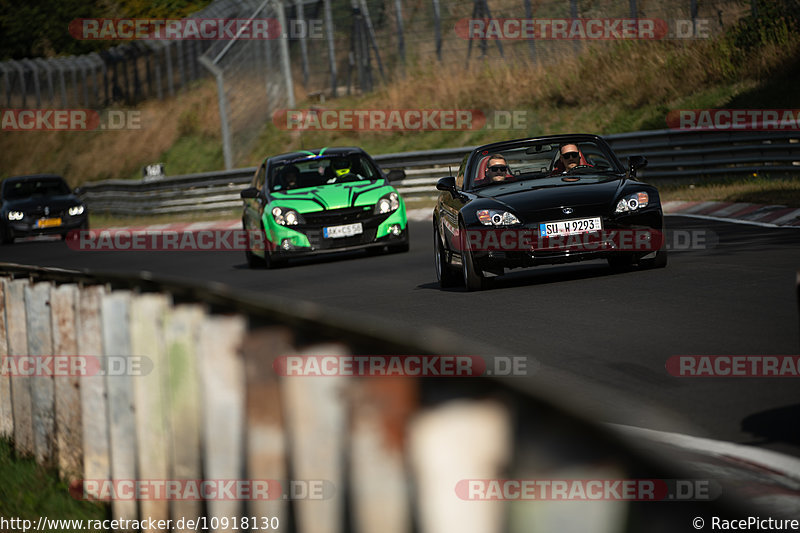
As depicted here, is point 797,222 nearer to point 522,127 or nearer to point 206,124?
point 522,127

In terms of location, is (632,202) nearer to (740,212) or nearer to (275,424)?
(740,212)

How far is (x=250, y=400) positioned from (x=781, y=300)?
6.81 m

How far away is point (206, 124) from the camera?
49219 millimetres

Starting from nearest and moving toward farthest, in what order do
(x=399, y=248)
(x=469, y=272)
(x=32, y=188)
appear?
(x=469, y=272)
(x=399, y=248)
(x=32, y=188)

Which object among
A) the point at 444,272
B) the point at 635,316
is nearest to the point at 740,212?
the point at 444,272

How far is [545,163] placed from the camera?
507 inches

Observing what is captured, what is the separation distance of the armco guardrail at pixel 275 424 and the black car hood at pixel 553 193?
605 cm

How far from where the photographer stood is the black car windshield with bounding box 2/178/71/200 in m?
31.0

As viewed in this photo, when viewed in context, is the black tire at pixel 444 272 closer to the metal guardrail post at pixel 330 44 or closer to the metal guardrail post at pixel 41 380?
the metal guardrail post at pixel 41 380

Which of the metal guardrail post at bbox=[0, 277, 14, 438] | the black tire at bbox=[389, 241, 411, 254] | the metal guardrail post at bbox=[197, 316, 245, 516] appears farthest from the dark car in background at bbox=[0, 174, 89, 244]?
the metal guardrail post at bbox=[197, 316, 245, 516]

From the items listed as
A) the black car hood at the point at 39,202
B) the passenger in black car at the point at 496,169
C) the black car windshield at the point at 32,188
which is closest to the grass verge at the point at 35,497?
the passenger in black car at the point at 496,169

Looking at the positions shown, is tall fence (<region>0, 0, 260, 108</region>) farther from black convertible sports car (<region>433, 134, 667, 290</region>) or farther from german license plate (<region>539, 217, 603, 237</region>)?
german license plate (<region>539, 217, 603, 237</region>)

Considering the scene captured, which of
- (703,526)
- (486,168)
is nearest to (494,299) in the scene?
(486,168)

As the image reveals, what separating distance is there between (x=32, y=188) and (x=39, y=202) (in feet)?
3.32
